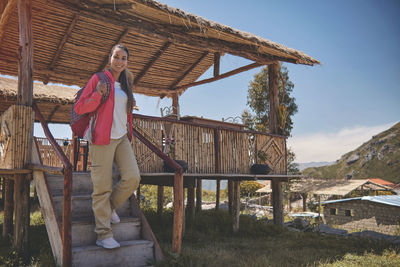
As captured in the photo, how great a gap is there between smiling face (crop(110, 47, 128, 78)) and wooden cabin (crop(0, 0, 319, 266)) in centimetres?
116

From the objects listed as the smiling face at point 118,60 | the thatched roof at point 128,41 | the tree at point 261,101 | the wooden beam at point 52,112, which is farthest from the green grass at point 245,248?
the tree at point 261,101

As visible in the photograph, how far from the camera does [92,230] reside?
4160 millimetres

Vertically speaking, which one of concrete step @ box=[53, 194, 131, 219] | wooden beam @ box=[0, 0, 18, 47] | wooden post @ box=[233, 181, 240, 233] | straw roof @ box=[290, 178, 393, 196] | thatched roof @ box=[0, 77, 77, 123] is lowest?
straw roof @ box=[290, 178, 393, 196]

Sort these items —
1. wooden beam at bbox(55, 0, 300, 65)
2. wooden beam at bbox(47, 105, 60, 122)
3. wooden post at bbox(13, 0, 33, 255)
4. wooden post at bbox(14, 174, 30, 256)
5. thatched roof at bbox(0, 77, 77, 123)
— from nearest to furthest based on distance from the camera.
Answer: wooden post at bbox(13, 0, 33, 255), wooden post at bbox(14, 174, 30, 256), wooden beam at bbox(55, 0, 300, 65), thatched roof at bbox(0, 77, 77, 123), wooden beam at bbox(47, 105, 60, 122)

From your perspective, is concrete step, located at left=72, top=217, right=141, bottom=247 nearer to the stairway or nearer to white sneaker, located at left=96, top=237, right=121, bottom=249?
the stairway

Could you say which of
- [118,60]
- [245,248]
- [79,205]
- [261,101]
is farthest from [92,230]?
[261,101]

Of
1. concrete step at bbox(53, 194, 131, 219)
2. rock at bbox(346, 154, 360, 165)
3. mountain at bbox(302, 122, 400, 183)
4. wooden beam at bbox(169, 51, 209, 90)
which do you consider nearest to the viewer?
concrete step at bbox(53, 194, 131, 219)

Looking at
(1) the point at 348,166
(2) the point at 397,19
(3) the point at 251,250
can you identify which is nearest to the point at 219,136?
(3) the point at 251,250

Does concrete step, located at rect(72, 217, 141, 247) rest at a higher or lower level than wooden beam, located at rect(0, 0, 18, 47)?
lower

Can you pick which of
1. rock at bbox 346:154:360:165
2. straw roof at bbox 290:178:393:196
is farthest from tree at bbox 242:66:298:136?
rock at bbox 346:154:360:165

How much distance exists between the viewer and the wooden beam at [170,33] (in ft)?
21.6

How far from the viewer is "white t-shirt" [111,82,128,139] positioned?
381 centimetres

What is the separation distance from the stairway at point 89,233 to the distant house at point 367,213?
77.9 feet

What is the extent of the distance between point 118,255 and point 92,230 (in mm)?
482
